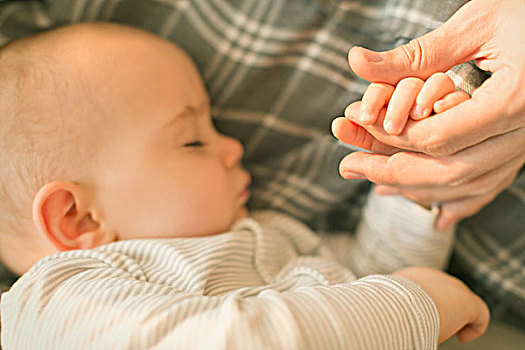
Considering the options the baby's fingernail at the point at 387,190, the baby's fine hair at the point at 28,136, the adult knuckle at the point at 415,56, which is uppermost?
the adult knuckle at the point at 415,56

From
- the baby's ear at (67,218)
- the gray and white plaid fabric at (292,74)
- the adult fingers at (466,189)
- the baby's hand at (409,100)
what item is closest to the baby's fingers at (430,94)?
the baby's hand at (409,100)

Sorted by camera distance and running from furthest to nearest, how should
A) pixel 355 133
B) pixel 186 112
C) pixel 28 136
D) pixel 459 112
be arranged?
pixel 186 112, pixel 28 136, pixel 355 133, pixel 459 112

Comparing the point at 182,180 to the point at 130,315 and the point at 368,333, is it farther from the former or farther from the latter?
the point at 368,333

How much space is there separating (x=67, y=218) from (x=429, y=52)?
27.8 inches

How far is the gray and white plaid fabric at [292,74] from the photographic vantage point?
951mm

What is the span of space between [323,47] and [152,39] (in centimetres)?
38

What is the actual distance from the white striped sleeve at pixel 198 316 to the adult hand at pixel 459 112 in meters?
0.20

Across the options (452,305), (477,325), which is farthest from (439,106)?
(477,325)

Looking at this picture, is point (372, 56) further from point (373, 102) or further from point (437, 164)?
point (437, 164)

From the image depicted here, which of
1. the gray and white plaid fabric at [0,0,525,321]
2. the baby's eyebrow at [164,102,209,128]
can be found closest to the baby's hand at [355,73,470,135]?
the gray and white plaid fabric at [0,0,525,321]

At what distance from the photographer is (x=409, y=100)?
603mm

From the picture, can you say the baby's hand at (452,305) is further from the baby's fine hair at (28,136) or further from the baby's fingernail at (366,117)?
the baby's fine hair at (28,136)

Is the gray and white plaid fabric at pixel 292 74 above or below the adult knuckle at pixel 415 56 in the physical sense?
below

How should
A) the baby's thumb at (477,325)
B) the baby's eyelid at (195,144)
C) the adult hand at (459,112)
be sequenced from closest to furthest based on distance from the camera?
the adult hand at (459,112) < the baby's thumb at (477,325) < the baby's eyelid at (195,144)
